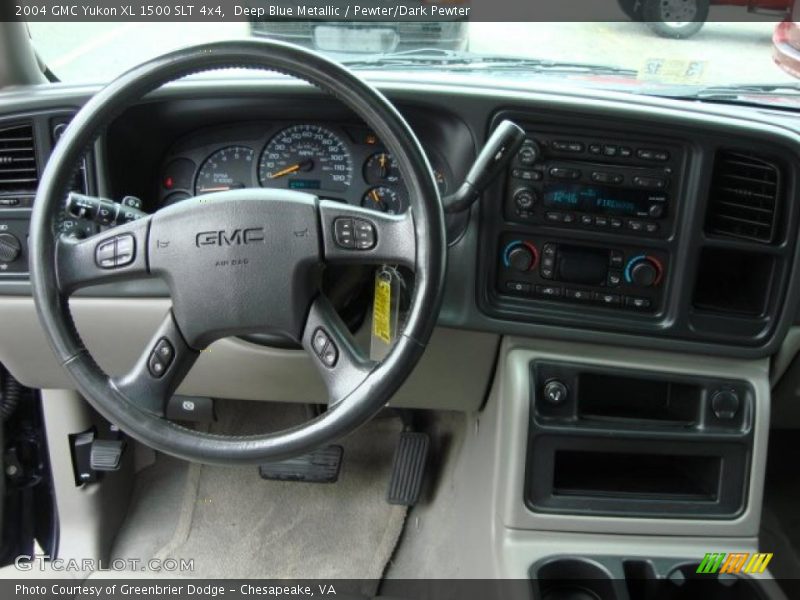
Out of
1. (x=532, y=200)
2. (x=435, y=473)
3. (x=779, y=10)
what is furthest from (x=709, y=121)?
(x=435, y=473)

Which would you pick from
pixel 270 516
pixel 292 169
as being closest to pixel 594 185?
pixel 292 169

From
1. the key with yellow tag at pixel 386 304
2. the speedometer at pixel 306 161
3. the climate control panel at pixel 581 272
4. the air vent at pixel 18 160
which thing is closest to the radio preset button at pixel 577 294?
the climate control panel at pixel 581 272

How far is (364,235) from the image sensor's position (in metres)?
1.15

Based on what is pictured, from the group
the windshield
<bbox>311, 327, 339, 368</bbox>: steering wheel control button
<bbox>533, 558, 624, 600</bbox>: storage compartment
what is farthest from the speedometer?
<bbox>533, 558, 624, 600</bbox>: storage compartment

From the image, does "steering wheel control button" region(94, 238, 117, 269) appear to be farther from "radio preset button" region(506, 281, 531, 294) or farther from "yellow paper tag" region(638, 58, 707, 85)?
"yellow paper tag" region(638, 58, 707, 85)

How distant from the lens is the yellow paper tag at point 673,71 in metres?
1.56

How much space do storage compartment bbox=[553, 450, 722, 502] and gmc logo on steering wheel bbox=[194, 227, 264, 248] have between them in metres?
0.74

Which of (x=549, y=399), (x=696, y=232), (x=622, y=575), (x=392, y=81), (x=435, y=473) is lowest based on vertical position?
(x=435, y=473)

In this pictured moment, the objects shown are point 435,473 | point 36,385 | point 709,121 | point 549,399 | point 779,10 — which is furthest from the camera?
point 435,473

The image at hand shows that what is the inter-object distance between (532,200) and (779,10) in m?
0.71

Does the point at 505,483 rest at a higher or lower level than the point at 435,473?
higher

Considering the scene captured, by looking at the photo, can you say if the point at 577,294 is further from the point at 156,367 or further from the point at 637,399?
the point at 156,367

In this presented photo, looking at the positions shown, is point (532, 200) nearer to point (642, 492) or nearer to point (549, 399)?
point (549, 399)

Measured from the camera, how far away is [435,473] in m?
2.08
